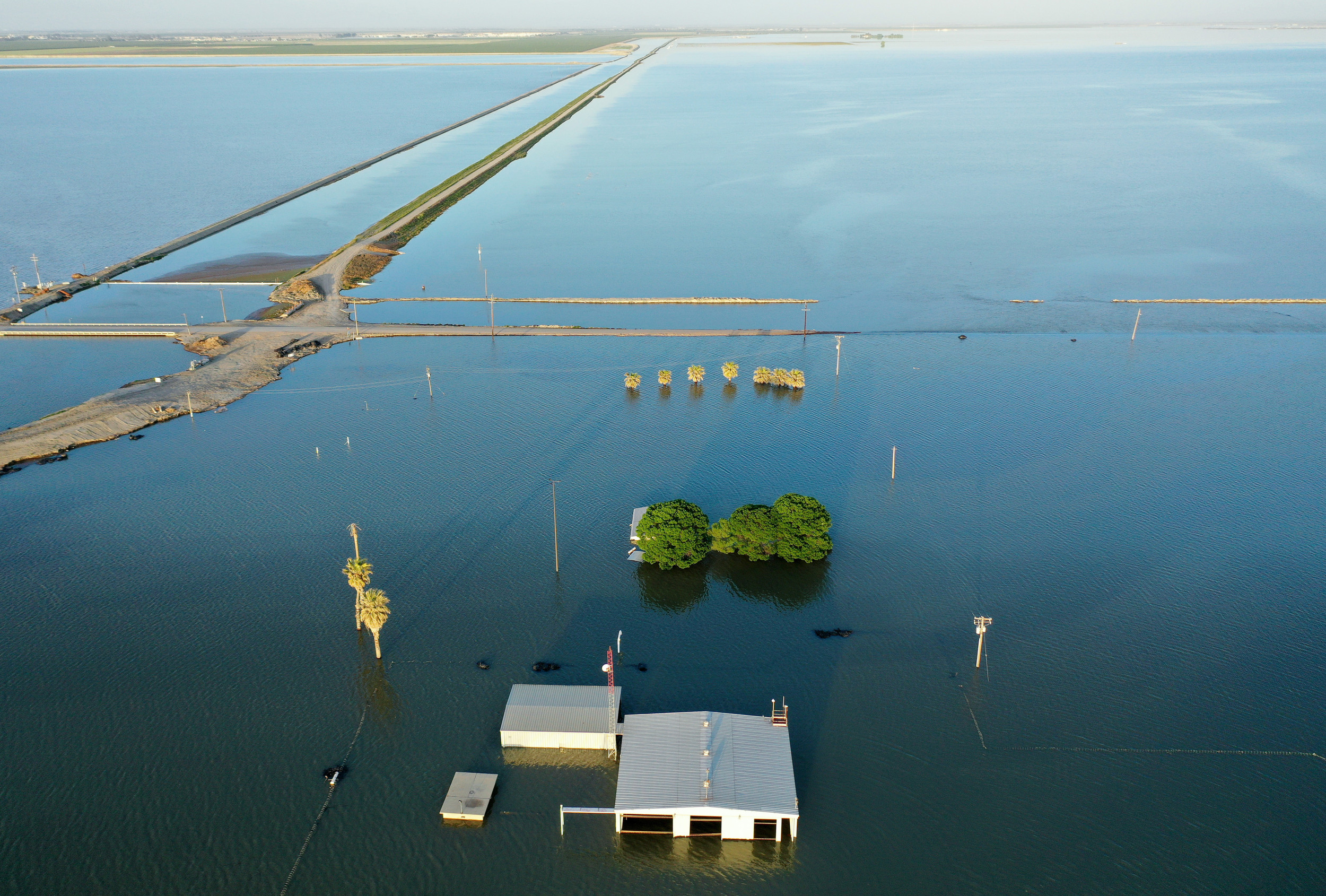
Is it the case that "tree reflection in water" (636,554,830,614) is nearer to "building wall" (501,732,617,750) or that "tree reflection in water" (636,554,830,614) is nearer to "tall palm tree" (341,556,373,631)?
"building wall" (501,732,617,750)

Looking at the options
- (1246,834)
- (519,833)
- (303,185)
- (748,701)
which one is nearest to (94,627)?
(519,833)

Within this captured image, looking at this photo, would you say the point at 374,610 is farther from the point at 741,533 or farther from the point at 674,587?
the point at 741,533

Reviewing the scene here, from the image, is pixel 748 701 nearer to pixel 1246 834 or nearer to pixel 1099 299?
pixel 1246 834

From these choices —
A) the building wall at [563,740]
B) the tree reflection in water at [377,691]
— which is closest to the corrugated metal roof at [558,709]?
the building wall at [563,740]

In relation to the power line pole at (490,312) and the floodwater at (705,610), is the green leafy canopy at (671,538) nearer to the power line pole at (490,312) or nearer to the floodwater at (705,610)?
the floodwater at (705,610)

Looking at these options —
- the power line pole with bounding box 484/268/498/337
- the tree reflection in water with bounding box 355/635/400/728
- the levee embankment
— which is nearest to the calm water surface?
the tree reflection in water with bounding box 355/635/400/728

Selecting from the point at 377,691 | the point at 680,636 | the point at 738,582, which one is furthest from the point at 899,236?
the point at 377,691
